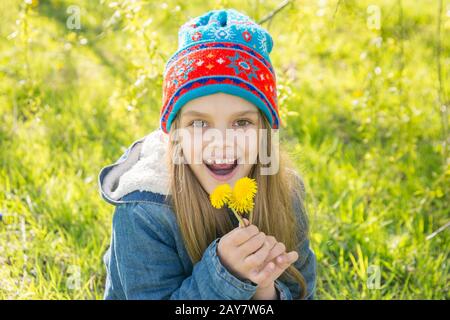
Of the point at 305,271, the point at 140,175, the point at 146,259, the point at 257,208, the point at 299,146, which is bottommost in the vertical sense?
the point at 305,271

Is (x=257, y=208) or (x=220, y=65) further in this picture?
(x=257, y=208)

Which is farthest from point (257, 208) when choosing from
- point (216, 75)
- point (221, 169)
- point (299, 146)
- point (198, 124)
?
point (299, 146)

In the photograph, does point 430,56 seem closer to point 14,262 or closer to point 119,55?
point 119,55

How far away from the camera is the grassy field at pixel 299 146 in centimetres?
229

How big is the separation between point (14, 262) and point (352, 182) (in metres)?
1.49

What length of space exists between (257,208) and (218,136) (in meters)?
0.31

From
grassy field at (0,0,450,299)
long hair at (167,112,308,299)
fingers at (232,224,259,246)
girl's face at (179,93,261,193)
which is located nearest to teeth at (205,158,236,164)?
girl's face at (179,93,261,193)

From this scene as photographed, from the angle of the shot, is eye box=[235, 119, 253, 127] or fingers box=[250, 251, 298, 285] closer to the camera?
fingers box=[250, 251, 298, 285]

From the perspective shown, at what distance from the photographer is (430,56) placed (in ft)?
12.7

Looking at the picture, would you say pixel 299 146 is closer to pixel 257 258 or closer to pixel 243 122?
pixel 243 122

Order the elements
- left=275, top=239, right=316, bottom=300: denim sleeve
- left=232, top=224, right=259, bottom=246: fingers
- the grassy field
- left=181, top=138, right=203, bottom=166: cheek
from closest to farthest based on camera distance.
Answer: left=232, top=224, right=259, bottom=246: fingers
left=181, top=138, right=203, bottom=166: cheek
left=275, top=239, right=316, bottom=300: denim sleeve
the grassy field

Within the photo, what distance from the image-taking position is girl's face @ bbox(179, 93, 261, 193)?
1642 millimetres

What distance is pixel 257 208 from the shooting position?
183 centimetres

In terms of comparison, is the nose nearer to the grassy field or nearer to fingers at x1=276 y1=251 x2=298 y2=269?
fingers at x1=276 y1=251 x2=298 y2=269
